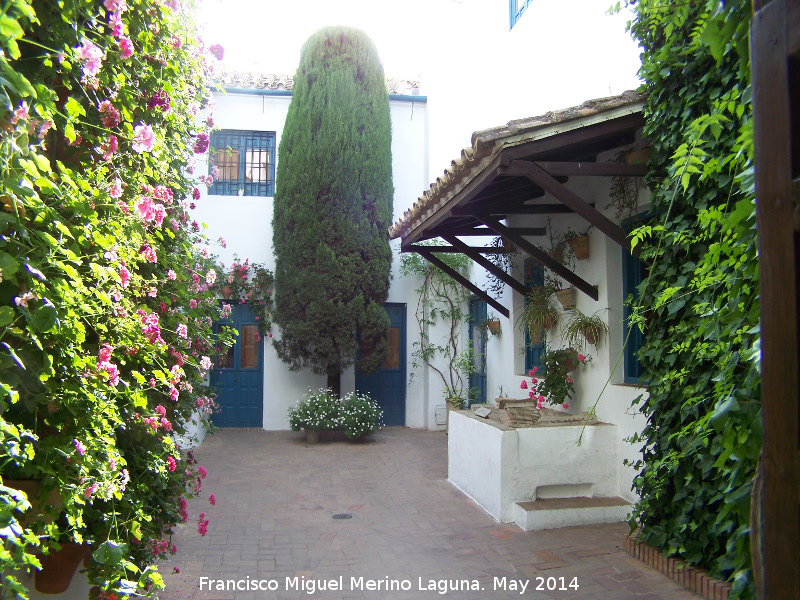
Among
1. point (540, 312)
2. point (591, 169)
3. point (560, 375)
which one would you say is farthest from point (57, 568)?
point (540, 312)

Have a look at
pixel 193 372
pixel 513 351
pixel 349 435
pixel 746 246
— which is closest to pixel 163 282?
pixel 193 372

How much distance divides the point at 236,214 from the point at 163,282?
8746mm

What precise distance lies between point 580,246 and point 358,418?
16.7 feet

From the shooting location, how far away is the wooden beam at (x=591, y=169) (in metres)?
4.74

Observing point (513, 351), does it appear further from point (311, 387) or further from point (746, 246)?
point (746, 246)

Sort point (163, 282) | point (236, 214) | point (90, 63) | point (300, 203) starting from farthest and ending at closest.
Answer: point (236, 214)
point (300, 203)
point (163, 282)
point (90, 63)

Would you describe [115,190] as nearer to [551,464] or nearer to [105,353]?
[105,353]

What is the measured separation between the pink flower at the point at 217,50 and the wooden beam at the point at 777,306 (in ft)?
10.1

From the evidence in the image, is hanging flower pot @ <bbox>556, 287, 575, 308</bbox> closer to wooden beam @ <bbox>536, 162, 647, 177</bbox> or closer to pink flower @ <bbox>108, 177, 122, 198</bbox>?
wooden beam @ <bbox>536, 162, 647, 177</bbox>

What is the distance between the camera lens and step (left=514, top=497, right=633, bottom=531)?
5480mm

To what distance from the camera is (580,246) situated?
6.45 meters

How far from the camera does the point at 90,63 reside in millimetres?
2137

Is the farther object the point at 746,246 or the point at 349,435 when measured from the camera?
the point at 349,435

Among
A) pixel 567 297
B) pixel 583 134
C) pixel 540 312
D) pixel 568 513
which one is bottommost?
pixel 568 513
